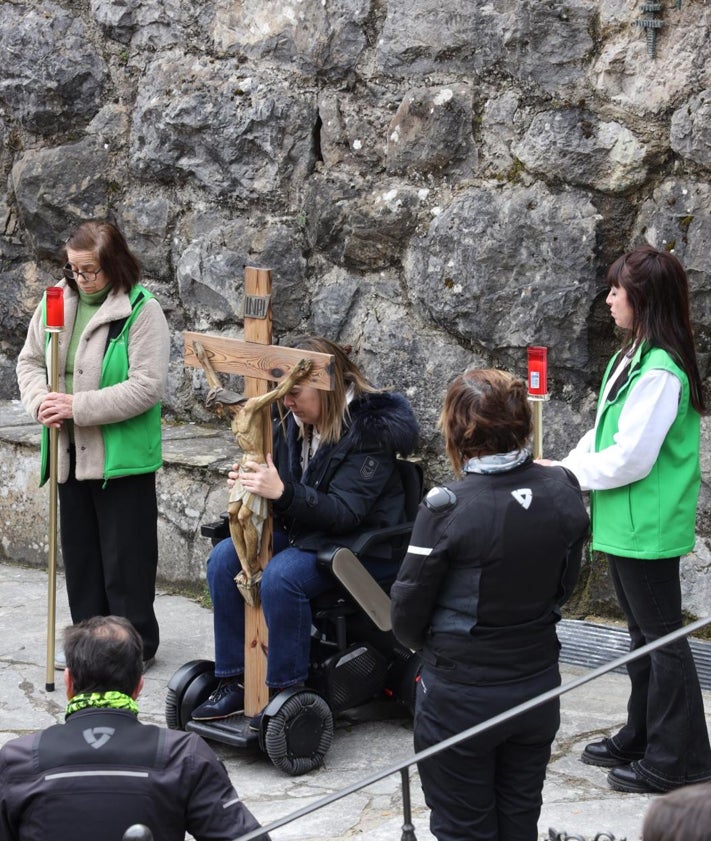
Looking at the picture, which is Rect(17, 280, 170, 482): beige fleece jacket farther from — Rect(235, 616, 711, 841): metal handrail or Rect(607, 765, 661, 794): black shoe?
Rect(235, 616, 711, 841): metal handrail

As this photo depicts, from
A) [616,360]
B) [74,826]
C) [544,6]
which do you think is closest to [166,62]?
[544,6]

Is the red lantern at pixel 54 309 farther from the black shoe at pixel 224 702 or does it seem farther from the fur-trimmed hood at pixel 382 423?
the black shoe at pixel 224 702

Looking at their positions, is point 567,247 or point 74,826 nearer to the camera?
point 74,826

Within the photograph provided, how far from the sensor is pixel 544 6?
4.95 m

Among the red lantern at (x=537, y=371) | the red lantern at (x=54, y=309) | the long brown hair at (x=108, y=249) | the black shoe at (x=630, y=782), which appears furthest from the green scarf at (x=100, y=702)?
the long brown hair at (x=108, y=249)

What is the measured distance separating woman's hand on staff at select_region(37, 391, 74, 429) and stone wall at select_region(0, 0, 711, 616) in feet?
4.89

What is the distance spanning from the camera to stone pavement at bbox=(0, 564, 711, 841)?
3.53m

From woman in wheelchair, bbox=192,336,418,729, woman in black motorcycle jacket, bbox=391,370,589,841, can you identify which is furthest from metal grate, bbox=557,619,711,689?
woman in black motorcycle jacket, bbox=391,370,589,841

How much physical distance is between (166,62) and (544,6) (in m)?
1.90

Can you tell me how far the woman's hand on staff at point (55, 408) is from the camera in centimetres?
449

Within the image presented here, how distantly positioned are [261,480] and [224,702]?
2.54ft

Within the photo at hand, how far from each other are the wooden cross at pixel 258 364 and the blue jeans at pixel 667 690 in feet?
3.48

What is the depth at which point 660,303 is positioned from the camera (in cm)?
360

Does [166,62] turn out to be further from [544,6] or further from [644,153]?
[644,153]
